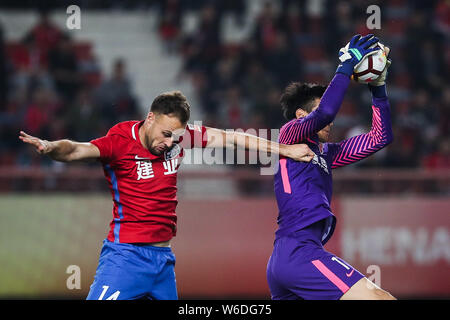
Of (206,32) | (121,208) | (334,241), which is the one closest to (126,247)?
(121,208)

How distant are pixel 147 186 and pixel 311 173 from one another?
3.74 ft

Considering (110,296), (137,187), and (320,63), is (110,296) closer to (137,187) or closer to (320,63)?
(137,187)

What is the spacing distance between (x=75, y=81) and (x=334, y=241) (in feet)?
16.4

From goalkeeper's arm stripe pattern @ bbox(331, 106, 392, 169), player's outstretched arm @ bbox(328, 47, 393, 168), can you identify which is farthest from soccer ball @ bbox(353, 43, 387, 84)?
goalkeeper's arm stripe pattern @ bbox(331, 106, 392, 169)

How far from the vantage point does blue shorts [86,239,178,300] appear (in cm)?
504

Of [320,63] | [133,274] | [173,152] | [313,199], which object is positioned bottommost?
[133,274]

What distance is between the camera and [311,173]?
5.31 metres

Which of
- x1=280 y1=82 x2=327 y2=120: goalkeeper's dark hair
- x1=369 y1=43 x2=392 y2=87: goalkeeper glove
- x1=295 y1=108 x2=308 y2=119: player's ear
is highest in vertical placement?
x1=369 y1=43 x2=392 y2=87: goalkeeper glove

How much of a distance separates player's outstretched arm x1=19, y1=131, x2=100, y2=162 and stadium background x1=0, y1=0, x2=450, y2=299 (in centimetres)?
463

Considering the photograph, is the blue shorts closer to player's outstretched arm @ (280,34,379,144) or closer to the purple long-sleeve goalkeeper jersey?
the purple long-sleeve goalkeeper jersey

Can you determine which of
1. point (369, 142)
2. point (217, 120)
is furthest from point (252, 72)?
point (369, 142)

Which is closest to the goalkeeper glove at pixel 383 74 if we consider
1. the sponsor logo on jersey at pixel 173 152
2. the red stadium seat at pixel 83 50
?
the sponsor logo on jersey at pixel 173 152

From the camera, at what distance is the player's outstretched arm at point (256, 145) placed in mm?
5281

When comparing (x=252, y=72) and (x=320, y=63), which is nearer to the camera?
(x=252, y=72)
